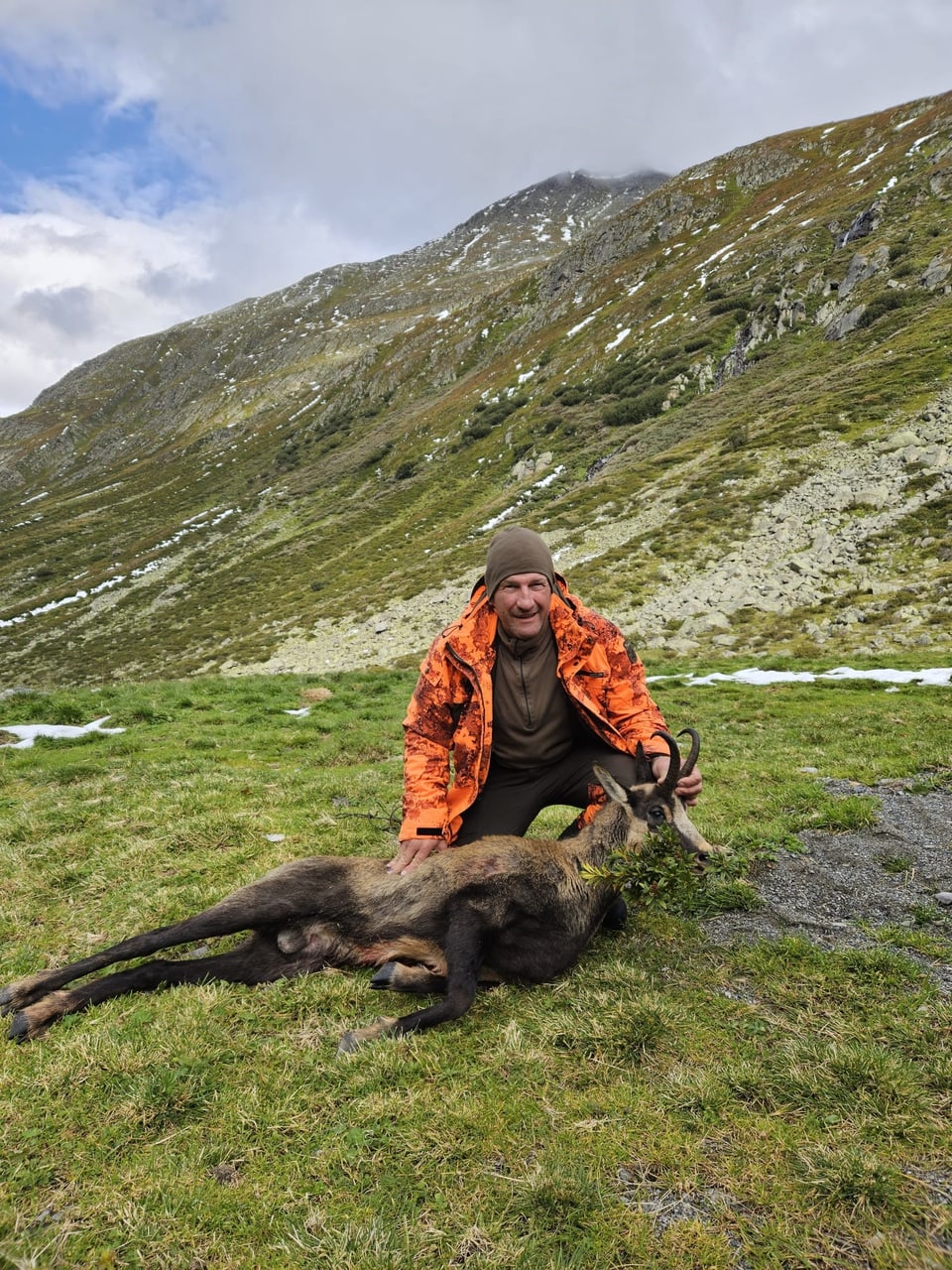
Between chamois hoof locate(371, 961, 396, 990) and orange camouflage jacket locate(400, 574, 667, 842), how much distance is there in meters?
1.45

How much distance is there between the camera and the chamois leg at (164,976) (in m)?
4.43

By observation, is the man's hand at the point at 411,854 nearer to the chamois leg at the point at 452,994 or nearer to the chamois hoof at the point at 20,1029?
the chamois leg at the point at 452,994

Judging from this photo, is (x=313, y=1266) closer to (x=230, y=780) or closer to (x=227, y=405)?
(x=230, y=780)

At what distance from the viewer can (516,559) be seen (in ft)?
19.6

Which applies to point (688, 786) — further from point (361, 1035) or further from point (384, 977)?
point (361, 1035)

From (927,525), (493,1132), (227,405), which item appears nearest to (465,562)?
(927,525)

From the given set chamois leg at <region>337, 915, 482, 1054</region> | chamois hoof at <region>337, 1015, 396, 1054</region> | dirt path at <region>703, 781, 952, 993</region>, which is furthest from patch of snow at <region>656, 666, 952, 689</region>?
chamois hoof at <region>337, 1015, 396, 1054</region>

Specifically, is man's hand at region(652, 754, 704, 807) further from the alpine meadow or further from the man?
the alpine meadow

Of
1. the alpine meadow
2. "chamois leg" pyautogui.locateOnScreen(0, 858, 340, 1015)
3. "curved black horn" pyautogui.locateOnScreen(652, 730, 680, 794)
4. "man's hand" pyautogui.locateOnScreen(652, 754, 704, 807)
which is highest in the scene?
"curved black horn" pyautogui.locateOnScreen(652, 730, 680, 794)

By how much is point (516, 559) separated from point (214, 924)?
Result: 163 inches

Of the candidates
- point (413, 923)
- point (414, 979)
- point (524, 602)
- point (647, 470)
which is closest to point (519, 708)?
point (524, 602)

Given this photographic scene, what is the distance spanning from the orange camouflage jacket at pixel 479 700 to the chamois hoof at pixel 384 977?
4.74ft

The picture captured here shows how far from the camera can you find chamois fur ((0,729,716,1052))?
4.79 meters

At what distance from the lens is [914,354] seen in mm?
39594
